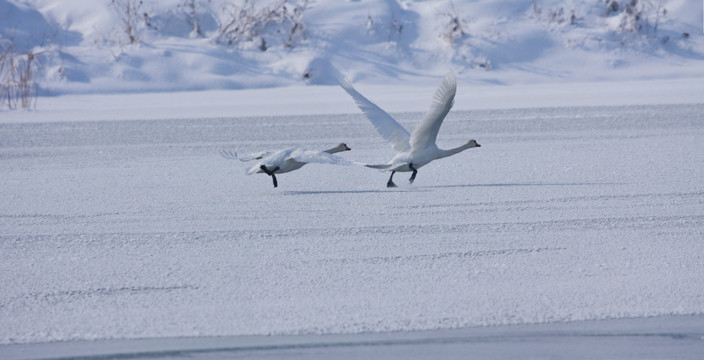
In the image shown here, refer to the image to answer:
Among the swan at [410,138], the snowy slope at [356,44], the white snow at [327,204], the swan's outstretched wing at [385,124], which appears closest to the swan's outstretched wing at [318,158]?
the white snow at [327,204]

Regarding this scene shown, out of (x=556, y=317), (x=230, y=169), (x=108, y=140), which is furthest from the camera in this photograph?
(x=108, y=140)

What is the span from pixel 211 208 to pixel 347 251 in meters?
1.78

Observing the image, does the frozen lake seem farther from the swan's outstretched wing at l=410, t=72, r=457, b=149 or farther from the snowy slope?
the snowy slope

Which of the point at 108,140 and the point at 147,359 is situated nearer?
the point at 147,359

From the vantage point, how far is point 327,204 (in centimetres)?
765

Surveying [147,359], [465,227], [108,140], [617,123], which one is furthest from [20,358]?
[617,123]

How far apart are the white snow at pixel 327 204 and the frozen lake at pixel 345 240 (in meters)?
0.02

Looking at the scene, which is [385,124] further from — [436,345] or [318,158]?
[436,345]

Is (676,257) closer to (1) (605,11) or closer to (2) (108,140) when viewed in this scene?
(2) (108,140)

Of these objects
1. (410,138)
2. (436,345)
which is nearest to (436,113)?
(410,138)

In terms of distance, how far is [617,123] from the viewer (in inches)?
493

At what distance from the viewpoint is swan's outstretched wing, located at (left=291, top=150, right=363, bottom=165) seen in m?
7.18

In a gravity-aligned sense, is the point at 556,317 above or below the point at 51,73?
above

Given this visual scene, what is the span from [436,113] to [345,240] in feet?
5.86
